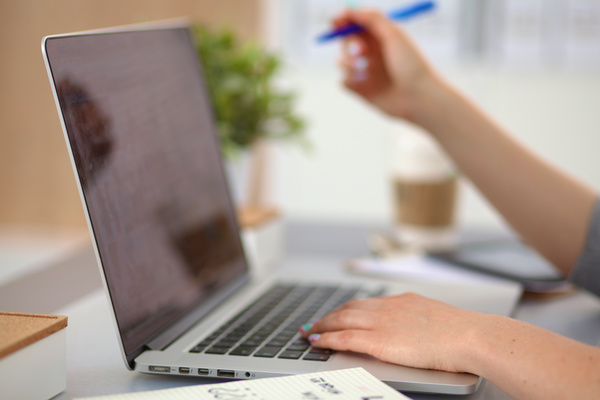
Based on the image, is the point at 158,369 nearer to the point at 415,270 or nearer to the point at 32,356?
the point at 32,356

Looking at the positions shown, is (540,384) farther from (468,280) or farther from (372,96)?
(372,96)

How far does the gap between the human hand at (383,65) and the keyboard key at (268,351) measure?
529 millimetres

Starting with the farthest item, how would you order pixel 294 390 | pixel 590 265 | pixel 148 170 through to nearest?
1. pixel 590 265
2. pixel 148 170
3. pixel 294 390

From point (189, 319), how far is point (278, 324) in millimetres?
89

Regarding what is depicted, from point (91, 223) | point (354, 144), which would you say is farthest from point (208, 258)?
point (354, 144)

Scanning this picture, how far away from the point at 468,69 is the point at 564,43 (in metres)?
0.45

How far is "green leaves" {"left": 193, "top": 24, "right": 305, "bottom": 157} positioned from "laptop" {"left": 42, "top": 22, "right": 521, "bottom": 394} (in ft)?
1.11

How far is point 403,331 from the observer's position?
1.85 feet

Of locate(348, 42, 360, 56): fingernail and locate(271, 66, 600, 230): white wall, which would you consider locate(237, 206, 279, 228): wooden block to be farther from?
locate(271, 66, 600, 230): white wall

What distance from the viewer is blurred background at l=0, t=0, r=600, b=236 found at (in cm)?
308

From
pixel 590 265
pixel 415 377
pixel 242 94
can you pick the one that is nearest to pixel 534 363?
pixel 415 377

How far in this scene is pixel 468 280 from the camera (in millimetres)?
888

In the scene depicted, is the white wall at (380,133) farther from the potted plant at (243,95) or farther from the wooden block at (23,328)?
the wooden block at (23,328)

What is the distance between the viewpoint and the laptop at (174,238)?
0.55 m
